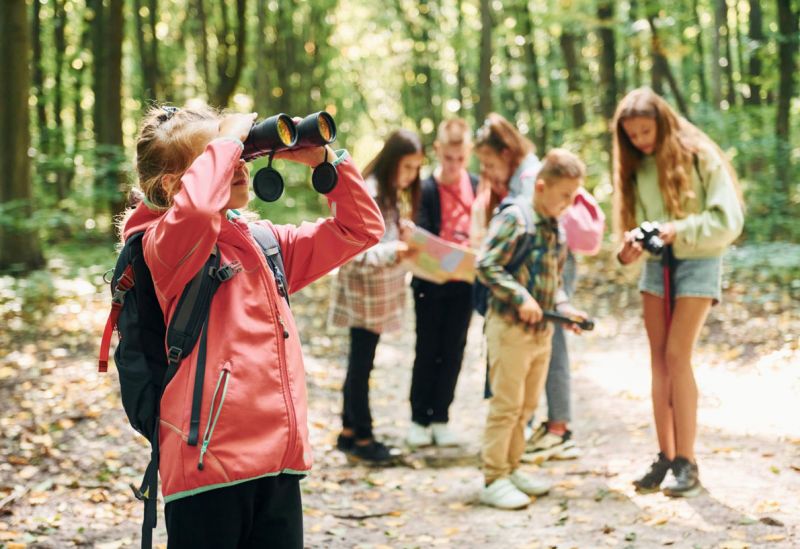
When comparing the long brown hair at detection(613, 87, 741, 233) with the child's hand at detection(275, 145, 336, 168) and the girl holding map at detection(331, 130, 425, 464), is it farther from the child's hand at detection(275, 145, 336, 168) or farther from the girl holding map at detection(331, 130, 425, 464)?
the child's hand at detection(275, 145, 336, 168)

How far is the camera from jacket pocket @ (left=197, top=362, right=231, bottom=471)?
2.09 metres

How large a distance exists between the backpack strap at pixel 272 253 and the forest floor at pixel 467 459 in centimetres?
207

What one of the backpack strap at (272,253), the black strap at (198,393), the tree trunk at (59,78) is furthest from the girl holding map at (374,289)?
the tree trunk at (59,78)

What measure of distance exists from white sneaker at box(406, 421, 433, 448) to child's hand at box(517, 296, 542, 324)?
5.73 ft

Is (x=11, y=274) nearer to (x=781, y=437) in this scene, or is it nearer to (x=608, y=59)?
(x=781, y=437)

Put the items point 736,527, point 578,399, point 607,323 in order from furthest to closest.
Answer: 1. point 607,323
2. point 578,399
3. point 736,527

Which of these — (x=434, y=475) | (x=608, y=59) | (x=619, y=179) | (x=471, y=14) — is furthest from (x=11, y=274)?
(x=471, y=14)

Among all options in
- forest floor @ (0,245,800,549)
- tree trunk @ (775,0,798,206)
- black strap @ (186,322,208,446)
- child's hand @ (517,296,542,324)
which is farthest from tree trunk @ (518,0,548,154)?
black strap @ (186,322,208,446)

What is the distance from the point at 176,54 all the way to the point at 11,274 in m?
15.3

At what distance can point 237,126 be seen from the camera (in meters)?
2.18

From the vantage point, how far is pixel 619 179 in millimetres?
4449

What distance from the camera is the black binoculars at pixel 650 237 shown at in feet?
13.0

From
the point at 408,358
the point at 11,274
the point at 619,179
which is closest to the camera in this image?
the point at 619,179

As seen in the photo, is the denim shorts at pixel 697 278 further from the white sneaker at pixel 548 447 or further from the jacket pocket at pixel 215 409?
the jacket pocket at pixel 215 409
